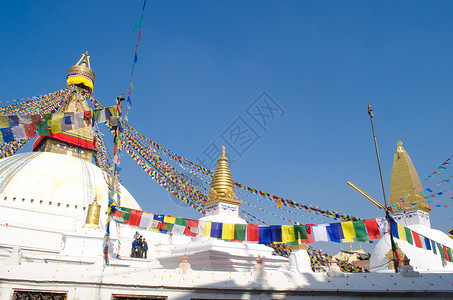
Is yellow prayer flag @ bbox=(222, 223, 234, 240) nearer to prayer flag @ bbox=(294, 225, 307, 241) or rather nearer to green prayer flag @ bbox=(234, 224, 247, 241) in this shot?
green prayer flag @ bbox=(234, 224, 247, 241)

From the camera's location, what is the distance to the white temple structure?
221 inches

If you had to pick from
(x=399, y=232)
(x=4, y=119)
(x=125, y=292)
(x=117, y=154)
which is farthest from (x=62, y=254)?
(x=399, y=232)

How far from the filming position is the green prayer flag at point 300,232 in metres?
9.20

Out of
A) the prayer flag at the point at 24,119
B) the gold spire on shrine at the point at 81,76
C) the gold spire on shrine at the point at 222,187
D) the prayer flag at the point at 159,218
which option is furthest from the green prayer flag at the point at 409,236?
the gold spire on shrine at the point at 81,76

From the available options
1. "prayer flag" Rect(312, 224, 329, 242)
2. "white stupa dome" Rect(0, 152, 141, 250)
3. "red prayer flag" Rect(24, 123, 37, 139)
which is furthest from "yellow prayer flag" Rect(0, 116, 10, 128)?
"prayer flag" Rect(312, 224, 329, 242)

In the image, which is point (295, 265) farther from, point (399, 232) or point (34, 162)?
point (34, 162)

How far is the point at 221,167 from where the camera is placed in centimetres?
1455

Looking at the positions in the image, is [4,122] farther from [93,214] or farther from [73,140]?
[73,140]

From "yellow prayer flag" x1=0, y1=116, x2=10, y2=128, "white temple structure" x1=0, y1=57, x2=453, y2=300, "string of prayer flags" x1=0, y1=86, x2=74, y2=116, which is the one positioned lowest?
"white temple structure" x1=0, y1=57, x2=453, y2=300

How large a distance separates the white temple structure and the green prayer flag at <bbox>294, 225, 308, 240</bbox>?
4.31ft

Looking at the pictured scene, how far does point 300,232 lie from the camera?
364 inches

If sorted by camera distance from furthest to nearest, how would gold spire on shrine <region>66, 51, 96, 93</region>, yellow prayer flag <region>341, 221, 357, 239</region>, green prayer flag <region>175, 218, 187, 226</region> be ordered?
gold spire on shrine <region>66, 51, 96, 93</region>, green prayer flag <region>175, 218, 187, 226</region>, yellow prayer flag <region>341, 221, 357, 239</region>

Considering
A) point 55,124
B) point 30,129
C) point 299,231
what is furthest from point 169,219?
point 30,129

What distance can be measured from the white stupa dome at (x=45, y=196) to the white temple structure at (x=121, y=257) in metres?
0.04
